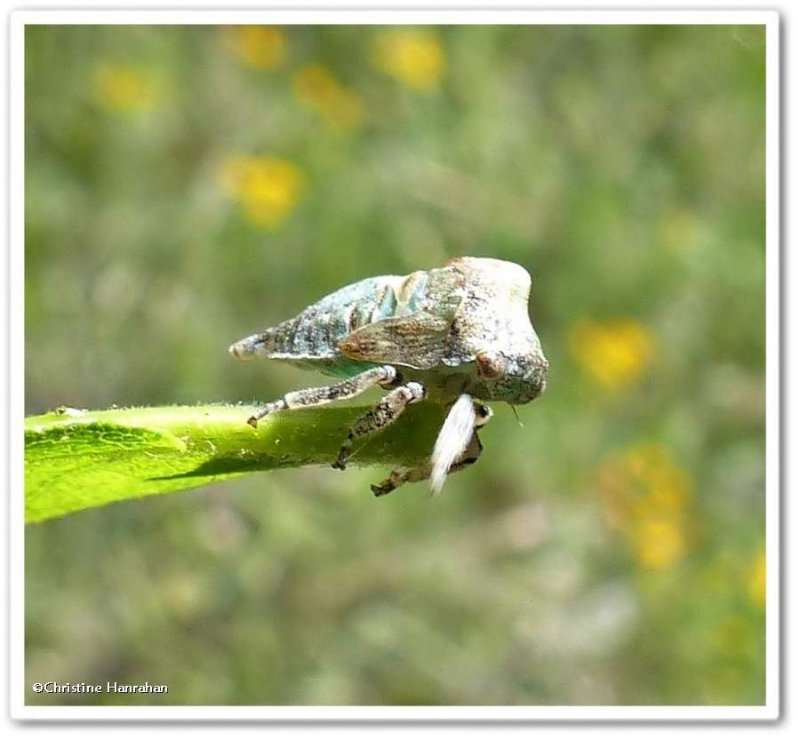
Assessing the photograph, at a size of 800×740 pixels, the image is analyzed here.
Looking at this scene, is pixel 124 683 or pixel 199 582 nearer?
pixel 124 683

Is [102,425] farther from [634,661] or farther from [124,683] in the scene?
[634,661]

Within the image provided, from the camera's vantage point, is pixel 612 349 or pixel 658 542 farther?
pixel 612 349

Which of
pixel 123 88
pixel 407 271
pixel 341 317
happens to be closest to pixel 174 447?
pixel 341 317

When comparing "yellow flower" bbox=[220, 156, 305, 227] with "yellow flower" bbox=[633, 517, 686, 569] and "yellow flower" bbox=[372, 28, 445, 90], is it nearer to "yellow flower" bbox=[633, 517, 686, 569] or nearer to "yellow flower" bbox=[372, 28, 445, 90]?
"yellow flower" bbox=[372, 28, 445, 90]

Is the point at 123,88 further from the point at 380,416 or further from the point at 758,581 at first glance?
the point at 380,416
